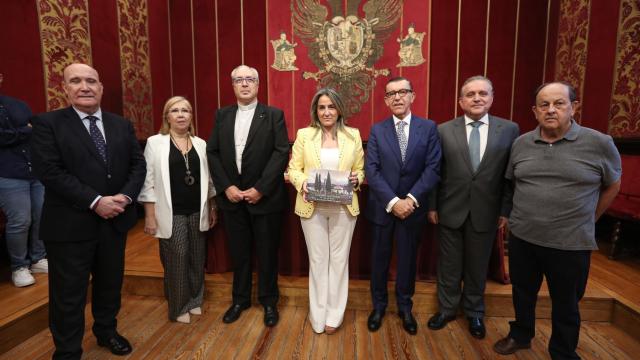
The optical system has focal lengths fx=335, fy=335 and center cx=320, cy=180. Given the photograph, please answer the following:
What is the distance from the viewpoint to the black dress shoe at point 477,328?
224 centimetres

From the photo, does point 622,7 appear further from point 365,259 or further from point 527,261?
point 365,259

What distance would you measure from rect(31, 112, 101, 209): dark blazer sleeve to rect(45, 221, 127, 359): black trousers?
0.23m

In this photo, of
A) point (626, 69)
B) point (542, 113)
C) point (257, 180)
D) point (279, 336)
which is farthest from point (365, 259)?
point (626, 69)

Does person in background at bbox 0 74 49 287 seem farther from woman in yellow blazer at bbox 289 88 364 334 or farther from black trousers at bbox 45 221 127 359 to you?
woman in yellow blazer at bbox 289 88 364 334

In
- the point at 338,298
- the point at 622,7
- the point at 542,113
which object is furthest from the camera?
the point at 622,7

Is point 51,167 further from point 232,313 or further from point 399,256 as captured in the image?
point 399,256

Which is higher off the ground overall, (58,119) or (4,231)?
(58,119)

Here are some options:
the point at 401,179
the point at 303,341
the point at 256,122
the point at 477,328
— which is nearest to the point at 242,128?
the point at 256,122

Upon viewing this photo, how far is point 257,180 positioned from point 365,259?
1132mm

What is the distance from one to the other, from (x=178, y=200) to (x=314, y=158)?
38.7 inches

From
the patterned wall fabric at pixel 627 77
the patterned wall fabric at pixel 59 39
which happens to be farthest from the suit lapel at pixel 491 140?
the patterned wall fabric at pixel 59 39

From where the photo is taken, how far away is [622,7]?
337 cm

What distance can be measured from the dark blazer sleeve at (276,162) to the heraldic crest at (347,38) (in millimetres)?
2737

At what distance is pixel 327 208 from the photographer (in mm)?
2143
